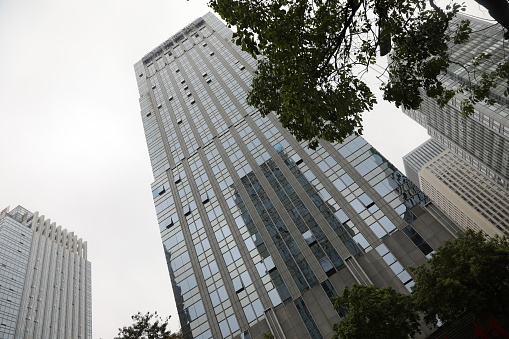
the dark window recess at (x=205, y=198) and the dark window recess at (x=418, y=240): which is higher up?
the dark window recess at (x=205, y=198)

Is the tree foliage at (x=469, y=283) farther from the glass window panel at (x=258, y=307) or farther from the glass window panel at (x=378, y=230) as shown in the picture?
the glass window panel at (x=258, y=307)

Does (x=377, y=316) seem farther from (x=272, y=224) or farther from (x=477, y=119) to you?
(x=477, y=119)

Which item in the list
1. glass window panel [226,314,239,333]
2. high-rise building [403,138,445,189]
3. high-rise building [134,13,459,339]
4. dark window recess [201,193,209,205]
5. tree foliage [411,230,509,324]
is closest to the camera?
tree foliage [411,230,509,324]

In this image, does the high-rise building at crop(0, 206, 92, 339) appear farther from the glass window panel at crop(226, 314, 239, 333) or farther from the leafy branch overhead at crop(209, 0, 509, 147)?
the leafy branch overhead at crop(209, 0, 509, 147)

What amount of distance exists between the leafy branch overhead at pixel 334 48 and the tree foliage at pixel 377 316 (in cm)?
977

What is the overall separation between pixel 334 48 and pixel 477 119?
202ft

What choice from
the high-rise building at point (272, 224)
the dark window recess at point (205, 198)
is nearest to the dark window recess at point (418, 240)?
the high-rise building at point (272, 224)

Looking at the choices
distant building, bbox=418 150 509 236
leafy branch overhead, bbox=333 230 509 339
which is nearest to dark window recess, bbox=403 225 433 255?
leafy branch overhead, bbox=333 230 509 339

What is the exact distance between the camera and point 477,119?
5900cm

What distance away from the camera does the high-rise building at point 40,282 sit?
60000 mm

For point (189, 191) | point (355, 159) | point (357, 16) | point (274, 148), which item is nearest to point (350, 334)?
point (357, 16)

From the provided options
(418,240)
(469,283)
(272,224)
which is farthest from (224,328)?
(469,283)

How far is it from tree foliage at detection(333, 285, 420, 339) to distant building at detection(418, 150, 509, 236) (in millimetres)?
103996

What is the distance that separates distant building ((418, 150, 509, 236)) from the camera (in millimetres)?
116000
